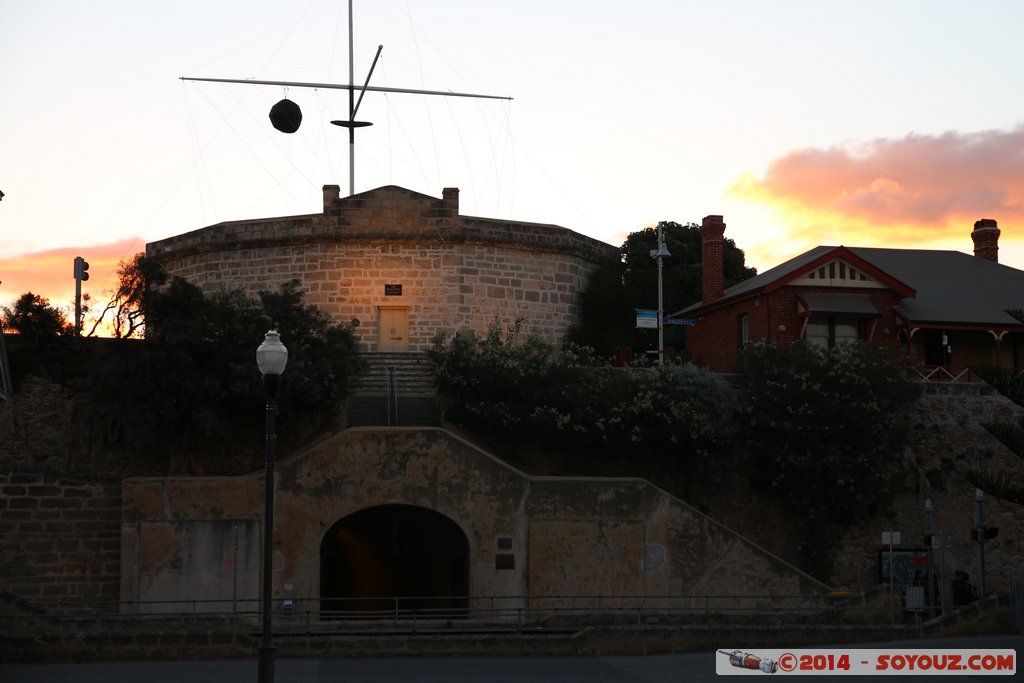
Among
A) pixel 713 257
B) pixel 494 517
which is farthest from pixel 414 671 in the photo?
pixel 713 257

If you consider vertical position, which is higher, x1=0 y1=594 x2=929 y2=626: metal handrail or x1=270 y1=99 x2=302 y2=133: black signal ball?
x1=270 y1=99 x2=302 y2=133: black signal ball

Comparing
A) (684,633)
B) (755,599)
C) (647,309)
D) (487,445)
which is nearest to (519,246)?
(647,309)

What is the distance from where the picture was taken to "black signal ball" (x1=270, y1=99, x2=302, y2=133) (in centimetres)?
3931

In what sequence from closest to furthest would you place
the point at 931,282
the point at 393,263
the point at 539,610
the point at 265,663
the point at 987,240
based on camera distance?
the point at 265,663 → the point at 539,610 → the point at 393,263 → the point at 931,282 → the point at 987,240

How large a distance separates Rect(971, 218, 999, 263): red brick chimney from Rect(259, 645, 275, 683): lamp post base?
34.3 metres

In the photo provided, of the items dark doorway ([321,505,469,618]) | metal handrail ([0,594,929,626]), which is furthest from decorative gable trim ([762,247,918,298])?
dark doorway ([321,505,469,618])

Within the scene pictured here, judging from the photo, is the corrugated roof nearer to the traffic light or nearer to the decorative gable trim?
the decorative gable trim

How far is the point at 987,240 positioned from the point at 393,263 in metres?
21.1

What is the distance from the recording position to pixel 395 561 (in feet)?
106

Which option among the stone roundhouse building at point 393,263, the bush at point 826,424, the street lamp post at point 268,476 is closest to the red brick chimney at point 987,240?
the bush at point 826,424

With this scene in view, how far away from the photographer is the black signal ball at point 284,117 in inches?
1548

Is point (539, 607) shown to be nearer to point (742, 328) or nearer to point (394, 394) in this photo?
point (394, 394)

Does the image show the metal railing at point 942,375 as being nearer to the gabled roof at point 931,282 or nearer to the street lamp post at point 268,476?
the gabled roof at point 931,282

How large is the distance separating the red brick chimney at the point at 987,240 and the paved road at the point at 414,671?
25529 millimetres
